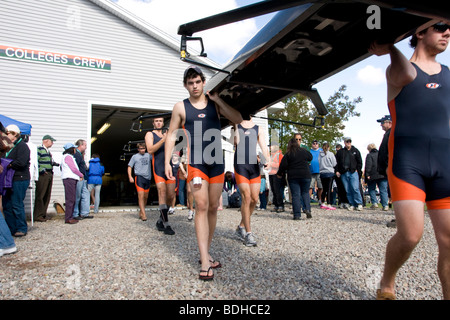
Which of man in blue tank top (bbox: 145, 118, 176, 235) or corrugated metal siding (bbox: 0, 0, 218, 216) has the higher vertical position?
corrugated metal siding (bbox: 0, 0, 218, 216)

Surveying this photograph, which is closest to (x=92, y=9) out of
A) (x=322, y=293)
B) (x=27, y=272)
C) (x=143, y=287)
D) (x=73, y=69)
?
(x=73, y=69)

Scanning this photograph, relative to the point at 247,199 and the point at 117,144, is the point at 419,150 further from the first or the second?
the point at 117,144

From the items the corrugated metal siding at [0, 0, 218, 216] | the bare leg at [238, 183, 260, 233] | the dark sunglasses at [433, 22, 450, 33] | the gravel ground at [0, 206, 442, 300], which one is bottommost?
the gravel ground at [0, 206, 442, 300]

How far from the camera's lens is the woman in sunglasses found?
1982 millimetres

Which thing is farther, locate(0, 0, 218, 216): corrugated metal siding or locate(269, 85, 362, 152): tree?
locate(269, 85, 362, 152): tree

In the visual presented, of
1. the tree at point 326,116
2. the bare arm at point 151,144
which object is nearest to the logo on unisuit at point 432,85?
the bare arm at point 151,144

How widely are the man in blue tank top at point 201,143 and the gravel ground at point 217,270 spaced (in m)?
0.55

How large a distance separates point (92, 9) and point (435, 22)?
490 inches

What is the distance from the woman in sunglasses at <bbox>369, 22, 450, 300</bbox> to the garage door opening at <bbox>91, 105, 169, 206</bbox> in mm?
7725

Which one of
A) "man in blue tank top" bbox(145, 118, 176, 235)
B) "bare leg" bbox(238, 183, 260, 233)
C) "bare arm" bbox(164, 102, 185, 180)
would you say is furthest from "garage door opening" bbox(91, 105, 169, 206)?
"bare arm" bbox(164, 102, 185, 180)

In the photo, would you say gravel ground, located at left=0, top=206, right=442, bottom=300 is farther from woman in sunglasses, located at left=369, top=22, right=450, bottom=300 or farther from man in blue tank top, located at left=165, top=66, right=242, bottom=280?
woman in sunglasses, located at left=369, top=22, right=450, bottom=300

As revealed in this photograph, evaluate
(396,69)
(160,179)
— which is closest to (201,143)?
(396,69)

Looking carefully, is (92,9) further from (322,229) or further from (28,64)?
(322,229)

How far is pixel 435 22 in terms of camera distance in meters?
2.10
